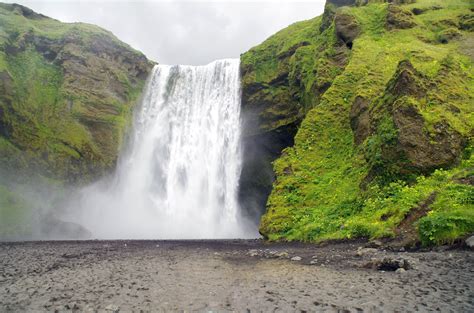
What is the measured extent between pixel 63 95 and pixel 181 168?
15.1 meters

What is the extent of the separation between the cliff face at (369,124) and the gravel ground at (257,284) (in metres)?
2.53

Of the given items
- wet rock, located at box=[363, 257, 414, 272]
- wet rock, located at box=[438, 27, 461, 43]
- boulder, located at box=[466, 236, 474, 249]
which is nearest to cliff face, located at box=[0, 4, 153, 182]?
wet rock, located at box=[438, 27, 461, 43]

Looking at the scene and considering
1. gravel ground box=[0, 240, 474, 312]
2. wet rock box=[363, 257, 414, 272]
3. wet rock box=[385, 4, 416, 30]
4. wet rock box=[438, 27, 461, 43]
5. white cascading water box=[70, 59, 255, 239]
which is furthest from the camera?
white cascading water box=[70, 59, 255, 239]

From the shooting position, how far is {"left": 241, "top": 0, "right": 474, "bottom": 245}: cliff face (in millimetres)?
14477

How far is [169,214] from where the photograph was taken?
37781 millimetres

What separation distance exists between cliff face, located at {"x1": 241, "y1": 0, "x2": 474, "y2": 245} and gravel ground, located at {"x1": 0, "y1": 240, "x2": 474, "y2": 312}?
2.53 m

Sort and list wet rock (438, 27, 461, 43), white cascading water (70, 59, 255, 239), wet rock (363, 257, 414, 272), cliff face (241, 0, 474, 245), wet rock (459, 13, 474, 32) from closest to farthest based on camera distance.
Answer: wet rock (363, 257, 414, 272), cliff face (241, 0, 474, 245), wet rock (438, 27, 461, 43), wet rock (459, 13, 474, 32), white cascading water (70, 59, 255, 239)

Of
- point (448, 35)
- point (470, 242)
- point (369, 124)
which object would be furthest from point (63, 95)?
point (470, 242)

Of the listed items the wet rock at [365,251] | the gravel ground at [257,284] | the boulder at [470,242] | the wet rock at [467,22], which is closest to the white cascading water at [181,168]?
the wet rock at [467,22]

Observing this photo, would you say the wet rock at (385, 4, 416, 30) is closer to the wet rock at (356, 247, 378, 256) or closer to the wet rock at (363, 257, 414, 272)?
the wet rock at (356, 247, 378, 256)

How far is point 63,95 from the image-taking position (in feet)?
133

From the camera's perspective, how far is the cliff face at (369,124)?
14.5 meters

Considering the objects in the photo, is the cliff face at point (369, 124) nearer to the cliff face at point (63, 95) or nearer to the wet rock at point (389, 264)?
the wet rock at point (389, 264)

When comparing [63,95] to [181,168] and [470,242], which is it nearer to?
[181,168]
